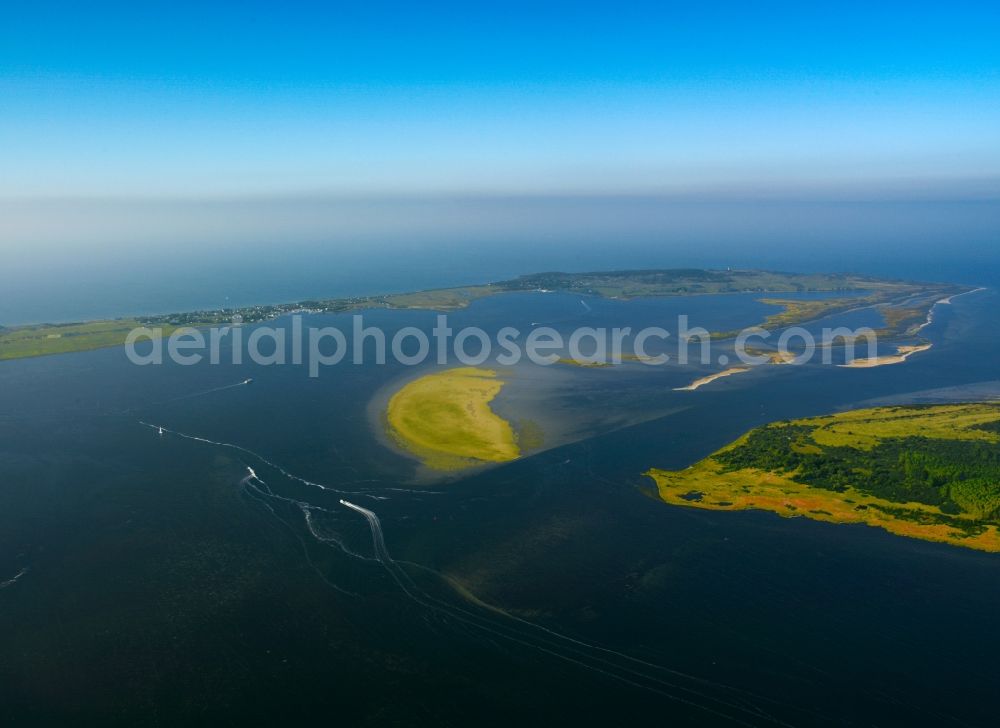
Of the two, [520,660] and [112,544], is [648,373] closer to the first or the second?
[520,660]

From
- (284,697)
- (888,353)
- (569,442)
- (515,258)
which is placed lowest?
(284,697)

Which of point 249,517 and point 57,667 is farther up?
point 249,517

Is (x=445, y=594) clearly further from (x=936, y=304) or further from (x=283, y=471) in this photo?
(x=936, y=304)

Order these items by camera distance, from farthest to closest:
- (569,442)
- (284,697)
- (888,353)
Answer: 1. (888,353)
2. (569,442)
3. (284,697)

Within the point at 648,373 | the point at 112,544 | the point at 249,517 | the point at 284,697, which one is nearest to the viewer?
the point at 284,697

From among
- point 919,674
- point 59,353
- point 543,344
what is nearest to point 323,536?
point 919,674

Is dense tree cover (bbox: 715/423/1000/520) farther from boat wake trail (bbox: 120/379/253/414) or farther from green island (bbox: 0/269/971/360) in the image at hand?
boat wake trail (bbox: 120/379/253/414)

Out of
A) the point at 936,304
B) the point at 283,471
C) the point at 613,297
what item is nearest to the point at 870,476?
the point at 283,471
